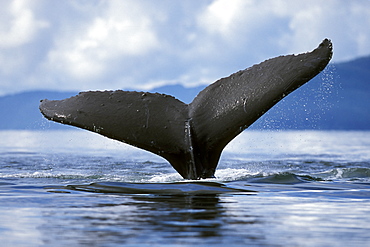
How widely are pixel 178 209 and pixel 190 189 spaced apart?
1.74 meters

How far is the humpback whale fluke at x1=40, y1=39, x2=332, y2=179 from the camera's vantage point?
8594mm

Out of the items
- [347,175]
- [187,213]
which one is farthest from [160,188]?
[347,175]

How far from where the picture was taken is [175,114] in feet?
29.2

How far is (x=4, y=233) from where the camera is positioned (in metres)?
5.29

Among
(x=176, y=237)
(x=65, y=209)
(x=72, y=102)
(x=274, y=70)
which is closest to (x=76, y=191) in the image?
(x=72, y=102)

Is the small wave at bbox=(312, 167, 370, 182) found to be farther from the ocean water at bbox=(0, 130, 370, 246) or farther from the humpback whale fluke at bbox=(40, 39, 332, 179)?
the humpback whale fluke at bbox=(40, 39, 332, 179)

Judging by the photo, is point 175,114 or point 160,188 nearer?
point 160,188

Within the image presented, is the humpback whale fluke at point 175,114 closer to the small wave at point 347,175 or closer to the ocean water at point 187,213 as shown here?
the ocean water at point 187,213

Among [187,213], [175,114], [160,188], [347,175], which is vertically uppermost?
[175,114]

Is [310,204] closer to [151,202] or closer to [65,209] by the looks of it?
[151,202]

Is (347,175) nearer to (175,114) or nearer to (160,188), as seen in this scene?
(175,114)

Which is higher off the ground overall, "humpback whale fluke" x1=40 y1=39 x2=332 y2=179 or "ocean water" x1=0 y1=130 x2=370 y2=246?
"humpback whale fluke" x1=40 y1=39 x2=332 y2=179

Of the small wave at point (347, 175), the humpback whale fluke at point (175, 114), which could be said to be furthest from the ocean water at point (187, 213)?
the small wave at point (347, 175)

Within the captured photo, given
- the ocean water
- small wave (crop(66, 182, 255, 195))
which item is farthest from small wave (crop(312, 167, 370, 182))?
small wave (crop(66, 182, 255, 195))
